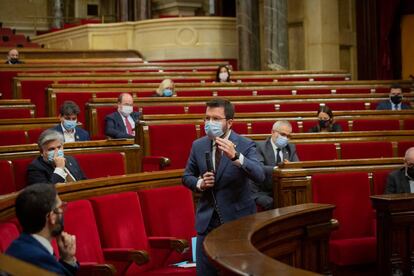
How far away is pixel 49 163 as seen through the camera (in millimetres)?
4082

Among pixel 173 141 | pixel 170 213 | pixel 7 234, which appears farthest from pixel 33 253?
pixel 173 141

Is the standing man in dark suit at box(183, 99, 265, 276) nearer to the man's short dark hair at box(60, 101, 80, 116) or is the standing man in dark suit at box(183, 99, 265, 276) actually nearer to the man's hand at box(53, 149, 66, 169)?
the man's hand at box(53, 149, 66, 169)

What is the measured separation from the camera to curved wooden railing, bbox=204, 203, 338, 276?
2.15m

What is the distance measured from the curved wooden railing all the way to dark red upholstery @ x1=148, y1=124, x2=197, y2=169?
93.3 inches

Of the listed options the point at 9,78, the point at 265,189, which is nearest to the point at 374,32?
the point at 9,78

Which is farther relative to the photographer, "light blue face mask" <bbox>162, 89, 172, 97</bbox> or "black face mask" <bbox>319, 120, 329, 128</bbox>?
"light blue face mask" <bbox>162, 89, 172, 97</bbox>

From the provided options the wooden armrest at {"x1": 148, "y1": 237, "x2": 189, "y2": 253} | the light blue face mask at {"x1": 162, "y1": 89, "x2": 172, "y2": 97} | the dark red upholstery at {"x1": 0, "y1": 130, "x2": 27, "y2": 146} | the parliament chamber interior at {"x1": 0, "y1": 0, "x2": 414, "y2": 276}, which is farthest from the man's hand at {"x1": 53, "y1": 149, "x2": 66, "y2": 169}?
the light blue face mask at {"x1": 162, "y1": 89, "x2": 172, "y2": 97}

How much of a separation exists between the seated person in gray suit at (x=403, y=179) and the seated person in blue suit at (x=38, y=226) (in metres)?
2.59

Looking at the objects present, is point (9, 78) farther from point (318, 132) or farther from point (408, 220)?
point (408, 220)

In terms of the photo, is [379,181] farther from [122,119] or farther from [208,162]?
[122,119]

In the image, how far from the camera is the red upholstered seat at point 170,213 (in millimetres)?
3773

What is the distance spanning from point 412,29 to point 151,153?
6.50 metres

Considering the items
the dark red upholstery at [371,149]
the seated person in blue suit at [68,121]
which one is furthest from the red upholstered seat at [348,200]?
the seated person in blue suit at [68,121]

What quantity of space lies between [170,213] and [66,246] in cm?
148
